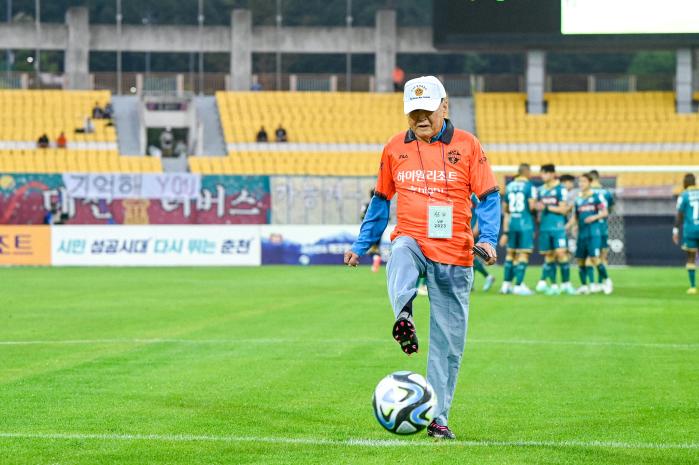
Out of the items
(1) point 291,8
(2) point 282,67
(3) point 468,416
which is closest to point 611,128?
(2) point 282,67

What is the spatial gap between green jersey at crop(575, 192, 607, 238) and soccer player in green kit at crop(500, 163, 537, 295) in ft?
4.17

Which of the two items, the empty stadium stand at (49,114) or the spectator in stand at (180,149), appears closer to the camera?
the empty stadium stand at (49,114)

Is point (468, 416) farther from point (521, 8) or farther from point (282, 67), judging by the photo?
point (282, 67)

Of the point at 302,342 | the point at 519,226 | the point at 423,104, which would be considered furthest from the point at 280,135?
the point at 423,104

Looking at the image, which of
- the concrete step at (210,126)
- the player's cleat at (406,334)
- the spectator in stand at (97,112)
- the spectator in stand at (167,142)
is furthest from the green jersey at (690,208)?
the spectator in stand at (167,142)

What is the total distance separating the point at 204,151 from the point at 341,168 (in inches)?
259

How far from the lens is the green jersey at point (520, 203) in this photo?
1022 inches

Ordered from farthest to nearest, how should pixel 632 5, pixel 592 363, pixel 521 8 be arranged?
1. pixel 632 5
2. pixel 521 8
3. pixel 592 363

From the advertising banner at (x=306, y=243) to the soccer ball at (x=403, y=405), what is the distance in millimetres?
33005

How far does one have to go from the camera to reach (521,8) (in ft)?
114

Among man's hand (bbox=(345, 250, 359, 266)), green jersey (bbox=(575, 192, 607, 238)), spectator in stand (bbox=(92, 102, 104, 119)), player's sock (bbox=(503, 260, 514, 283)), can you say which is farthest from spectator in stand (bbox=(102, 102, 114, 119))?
man's hand (bbox=(345, 250, 359, 266))

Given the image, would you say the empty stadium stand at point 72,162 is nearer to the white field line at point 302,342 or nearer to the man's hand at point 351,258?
the white field line at point 302,342

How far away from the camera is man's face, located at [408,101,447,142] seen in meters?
8.34

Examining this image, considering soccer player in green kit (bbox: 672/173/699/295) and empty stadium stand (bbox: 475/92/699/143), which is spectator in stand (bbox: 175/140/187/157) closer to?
empty stadium stand (bbox: 475/92/699/143)
